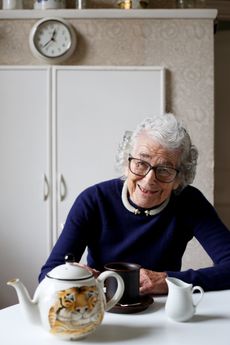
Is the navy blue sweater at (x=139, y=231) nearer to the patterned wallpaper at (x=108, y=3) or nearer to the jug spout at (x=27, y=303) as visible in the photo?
the jug spout at (x=27, y=303)

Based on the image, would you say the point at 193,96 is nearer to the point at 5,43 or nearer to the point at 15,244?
the point at 5,43

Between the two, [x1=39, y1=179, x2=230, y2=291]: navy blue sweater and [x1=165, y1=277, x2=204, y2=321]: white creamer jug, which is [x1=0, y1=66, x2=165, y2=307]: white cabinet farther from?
[x1=165, y1=277, x2=204, y2=321]: white creamer jug

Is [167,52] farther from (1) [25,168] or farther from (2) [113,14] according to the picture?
(1) [25,168]

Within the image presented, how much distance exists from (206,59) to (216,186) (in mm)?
974

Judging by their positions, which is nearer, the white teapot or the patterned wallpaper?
the white teapot

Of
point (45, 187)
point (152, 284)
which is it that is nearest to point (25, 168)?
point (45, 187)

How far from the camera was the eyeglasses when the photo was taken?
4.93ft

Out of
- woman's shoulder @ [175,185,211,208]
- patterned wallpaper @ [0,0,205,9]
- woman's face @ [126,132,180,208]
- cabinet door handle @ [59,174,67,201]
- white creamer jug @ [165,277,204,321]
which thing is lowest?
cabinet door handle @ [59,174,67,201]

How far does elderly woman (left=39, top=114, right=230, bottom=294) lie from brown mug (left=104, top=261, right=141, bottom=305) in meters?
0.37

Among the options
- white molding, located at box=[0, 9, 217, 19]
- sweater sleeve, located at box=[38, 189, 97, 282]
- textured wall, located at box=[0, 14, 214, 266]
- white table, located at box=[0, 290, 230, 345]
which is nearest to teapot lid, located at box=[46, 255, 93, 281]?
white table, located at box=[0, 290, 230, 345]

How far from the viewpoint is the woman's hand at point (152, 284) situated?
1265mm

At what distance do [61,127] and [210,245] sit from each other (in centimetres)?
144

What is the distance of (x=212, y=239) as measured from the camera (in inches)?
61.5

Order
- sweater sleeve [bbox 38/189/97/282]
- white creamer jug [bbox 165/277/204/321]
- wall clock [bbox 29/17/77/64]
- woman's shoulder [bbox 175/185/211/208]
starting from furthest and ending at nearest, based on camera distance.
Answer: wall clock [bbox 29/17/77/64] → woman's shoulder [bbox 175/185/211/208] → sweater sleeve [bbox 38/189/97/282] → white creamer jug [bbox 165/277/204/321]
